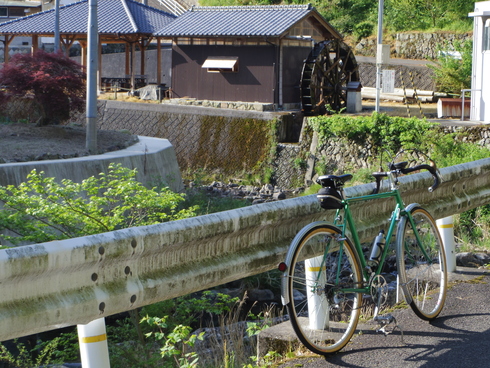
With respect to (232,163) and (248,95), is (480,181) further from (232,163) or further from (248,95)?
(248,95)

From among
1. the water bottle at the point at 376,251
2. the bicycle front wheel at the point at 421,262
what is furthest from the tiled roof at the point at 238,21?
the water bottle at the point at 376,251

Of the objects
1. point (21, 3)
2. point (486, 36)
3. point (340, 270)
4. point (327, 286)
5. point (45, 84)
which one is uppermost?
point (21, 3)

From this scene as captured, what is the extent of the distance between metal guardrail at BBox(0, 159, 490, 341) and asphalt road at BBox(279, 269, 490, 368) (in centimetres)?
69

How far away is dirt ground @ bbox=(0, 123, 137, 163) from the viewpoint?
13664 mm

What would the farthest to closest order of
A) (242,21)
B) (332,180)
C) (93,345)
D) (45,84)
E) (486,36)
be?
(242,21), (486,36), (45,84), (332,180), (93,345)

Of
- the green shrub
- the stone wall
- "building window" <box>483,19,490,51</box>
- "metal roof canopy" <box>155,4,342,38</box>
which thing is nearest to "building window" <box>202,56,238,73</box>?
"metal roof canopy" <box>155,4,342,38</box>

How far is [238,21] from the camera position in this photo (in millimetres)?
28359

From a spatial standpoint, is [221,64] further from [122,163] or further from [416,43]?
[122,163]

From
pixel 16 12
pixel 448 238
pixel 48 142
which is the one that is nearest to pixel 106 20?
pixel 48 142

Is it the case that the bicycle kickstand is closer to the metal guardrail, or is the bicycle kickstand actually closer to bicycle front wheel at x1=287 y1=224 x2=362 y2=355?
bicycle front wheel at x1=287 y1=224 x2=362 y2=355

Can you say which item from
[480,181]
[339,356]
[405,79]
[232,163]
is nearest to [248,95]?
[232,163]

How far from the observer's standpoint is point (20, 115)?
18078 mm

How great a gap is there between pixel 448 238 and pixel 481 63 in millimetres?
16379

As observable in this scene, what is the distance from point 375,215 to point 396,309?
0.71m
